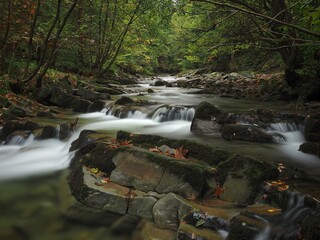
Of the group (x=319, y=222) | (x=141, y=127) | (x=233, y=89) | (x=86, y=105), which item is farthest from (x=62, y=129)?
(x=233, y=89)

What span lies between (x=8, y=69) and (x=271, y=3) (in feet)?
30.5

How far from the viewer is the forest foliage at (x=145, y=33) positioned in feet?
18.3

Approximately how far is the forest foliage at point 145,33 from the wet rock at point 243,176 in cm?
174

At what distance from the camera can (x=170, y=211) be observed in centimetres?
399

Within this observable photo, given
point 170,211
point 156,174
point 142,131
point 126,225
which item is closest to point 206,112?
point 142,131

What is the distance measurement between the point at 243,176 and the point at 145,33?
16529 mm

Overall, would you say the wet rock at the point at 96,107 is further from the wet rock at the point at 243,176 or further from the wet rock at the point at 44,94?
the wet rock at the point at 243,176

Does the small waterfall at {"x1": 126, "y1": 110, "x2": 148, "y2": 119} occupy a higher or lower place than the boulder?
lower

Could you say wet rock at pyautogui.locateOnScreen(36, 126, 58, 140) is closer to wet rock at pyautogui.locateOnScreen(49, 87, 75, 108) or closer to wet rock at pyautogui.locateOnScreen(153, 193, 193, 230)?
wet rock at pyautogui.locateOnScreen(49, 87, 75, 108)

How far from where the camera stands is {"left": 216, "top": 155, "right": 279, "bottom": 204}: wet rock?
14.3ft

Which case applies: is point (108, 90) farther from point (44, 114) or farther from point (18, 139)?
point (18, 139)

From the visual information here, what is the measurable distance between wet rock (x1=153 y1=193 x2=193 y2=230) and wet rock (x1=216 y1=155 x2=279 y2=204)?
2.45ft

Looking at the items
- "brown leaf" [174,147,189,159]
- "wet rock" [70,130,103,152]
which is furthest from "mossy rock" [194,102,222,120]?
"wet rock" [70,130,103,152]

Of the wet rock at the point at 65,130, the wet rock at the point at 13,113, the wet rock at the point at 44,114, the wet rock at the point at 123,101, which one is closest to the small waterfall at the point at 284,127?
the wet rock at the point at 65,130
